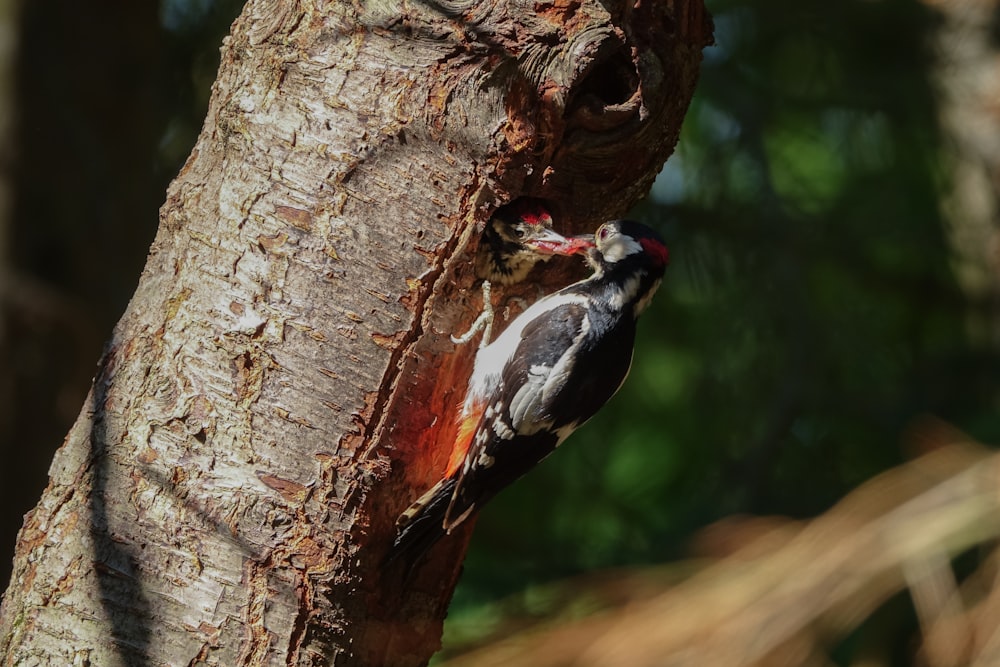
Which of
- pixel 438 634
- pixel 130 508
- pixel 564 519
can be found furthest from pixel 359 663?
pixel 564 519

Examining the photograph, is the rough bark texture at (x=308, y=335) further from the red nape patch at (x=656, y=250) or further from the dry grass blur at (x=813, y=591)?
the red nape patch at (x=656, y=250)

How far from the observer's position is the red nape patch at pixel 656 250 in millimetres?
3365

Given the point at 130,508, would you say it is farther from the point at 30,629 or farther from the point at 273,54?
the point at 273,54

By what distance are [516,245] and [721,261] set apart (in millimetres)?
2813

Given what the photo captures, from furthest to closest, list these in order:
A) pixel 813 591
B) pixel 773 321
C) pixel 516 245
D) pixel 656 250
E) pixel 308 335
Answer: pixel 773 321 → pixel 656 250 → pixel 516 245 → pixel 813 591 → pixel 308 335

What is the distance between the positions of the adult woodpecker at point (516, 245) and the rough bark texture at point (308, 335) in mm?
176

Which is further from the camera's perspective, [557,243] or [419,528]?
[557,243]

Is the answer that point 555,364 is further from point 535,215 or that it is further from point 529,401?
point 535,215

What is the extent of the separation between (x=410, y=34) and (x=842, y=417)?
3.74m

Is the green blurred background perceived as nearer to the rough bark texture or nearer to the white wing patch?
the white wing patch

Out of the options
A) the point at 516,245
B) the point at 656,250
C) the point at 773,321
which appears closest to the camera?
the point at 516,245

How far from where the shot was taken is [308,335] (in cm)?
245

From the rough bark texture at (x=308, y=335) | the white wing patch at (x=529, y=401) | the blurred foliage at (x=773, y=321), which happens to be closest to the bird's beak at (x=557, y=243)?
the rough bark texture at (x=308, y=335)

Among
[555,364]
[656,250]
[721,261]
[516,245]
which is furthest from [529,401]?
[721,261]
